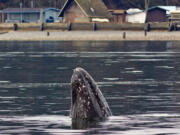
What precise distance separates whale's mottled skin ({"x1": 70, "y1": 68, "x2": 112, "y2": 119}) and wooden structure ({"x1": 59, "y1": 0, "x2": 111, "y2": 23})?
118071mm

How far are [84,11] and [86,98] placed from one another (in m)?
119

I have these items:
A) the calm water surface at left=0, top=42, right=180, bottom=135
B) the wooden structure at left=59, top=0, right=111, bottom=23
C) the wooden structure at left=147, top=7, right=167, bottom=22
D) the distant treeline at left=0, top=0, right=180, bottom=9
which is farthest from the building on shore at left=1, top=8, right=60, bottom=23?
the calm water surface at left=0, top=42, right=180, bottom=135

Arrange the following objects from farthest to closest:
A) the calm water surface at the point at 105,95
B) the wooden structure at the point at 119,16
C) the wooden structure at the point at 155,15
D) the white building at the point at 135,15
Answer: the white building at the point at 135,15 → the wooden structure at the point at 119,16 → the wooden structure at the point at 155,15 → the calm water surface at the point at 105,95

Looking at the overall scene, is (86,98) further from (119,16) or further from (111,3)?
(111,3)

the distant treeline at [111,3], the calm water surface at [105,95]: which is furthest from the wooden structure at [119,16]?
the calm water surface at [105,95]

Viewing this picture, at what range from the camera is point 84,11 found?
132625mm

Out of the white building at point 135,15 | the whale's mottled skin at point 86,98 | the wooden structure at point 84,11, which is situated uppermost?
the whale's mottled skin at point 86,98

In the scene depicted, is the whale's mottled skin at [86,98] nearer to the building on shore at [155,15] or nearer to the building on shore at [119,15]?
the building on shore at [155,15]

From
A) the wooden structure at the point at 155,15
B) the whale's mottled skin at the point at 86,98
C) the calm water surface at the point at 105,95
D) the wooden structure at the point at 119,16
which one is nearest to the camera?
the whale's mottled skin at the point at 86,98

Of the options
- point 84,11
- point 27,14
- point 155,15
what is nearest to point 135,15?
point 155,15

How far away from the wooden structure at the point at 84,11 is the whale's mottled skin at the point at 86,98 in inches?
4648

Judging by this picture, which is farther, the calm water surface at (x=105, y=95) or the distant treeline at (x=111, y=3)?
the distant treeline at (x=111, y=3)

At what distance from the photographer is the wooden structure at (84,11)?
13352 centimetres

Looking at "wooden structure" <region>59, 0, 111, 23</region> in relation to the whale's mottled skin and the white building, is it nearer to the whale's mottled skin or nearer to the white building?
the white building
